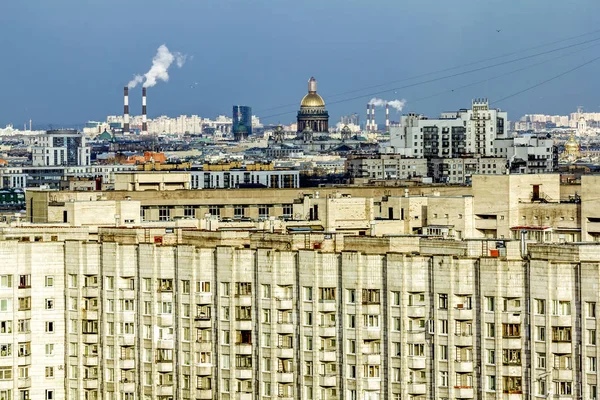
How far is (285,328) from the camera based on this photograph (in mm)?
45281

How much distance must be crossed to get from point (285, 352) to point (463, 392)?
16.3ft

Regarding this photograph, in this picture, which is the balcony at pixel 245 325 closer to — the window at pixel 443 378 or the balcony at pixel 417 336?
the balcony at pixel 417 336

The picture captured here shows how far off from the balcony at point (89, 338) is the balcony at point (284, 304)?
18.8ft

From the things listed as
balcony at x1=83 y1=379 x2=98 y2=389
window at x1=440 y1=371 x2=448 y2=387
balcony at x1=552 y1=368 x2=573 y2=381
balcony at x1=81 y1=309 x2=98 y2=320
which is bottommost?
balcony at x1=83 y1=379 x2=98 y2=389

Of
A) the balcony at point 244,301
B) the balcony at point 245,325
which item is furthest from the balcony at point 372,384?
the balcony at point 244,301

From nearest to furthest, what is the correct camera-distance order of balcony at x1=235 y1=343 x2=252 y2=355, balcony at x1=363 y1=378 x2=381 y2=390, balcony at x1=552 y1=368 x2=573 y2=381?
balcony at x1=552 y1=368 x2=573 y2=381
balcony at x1=363 y1=378 x2=381 y2=390
balcony at x1=235 y1=343 x2=252 y2=355

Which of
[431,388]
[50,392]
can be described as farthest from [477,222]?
[431,388]

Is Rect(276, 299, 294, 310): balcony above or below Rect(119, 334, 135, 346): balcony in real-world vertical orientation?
above

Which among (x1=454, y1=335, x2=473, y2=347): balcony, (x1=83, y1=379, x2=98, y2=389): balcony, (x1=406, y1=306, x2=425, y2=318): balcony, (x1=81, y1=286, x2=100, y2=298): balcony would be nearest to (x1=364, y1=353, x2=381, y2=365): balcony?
(x1=406, y1=306, x2=425, y2=318): balcony

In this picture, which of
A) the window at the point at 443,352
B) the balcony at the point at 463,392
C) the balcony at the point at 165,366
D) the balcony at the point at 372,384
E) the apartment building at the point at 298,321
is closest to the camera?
the apartment building at the point at 298,321

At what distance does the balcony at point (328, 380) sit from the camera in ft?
145

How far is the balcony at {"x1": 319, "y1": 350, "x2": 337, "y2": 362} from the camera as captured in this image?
4434cm

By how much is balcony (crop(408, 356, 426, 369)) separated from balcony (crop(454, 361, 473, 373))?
940 mm

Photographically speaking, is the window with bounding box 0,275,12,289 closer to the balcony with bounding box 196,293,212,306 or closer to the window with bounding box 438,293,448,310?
the balcony with bounding box 196,293,212,306
